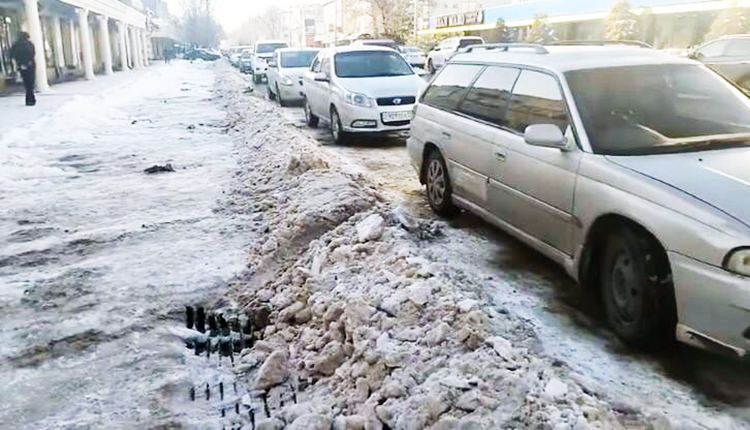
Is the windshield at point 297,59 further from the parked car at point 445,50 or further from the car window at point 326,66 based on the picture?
the parked car at point 445,50

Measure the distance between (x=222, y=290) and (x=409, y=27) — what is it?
60603mm

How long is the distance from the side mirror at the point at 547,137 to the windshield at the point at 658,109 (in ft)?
0.62

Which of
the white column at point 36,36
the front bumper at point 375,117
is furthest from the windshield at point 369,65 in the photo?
the white column at point 36,36

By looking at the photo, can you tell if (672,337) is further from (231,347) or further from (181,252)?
(181,252)

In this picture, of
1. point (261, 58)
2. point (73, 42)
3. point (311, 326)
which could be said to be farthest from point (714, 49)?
point (73, 42)

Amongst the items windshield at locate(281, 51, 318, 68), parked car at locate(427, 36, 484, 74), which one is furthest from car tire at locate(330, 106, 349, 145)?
parked car at locate(427, 36, 484, 74)

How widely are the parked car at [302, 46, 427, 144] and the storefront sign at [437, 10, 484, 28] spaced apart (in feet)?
122

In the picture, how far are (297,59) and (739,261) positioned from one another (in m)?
18.2

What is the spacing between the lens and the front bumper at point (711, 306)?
3176mm

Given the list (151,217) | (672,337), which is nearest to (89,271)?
(151,217)

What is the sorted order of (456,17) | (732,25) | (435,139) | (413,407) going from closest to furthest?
(413,407) < (435,139) < (732,25) < (456,17)

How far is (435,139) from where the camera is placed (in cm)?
670

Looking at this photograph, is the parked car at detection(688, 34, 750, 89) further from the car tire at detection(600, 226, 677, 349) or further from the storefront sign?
the storefront sign

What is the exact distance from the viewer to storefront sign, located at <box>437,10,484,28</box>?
48.8m
